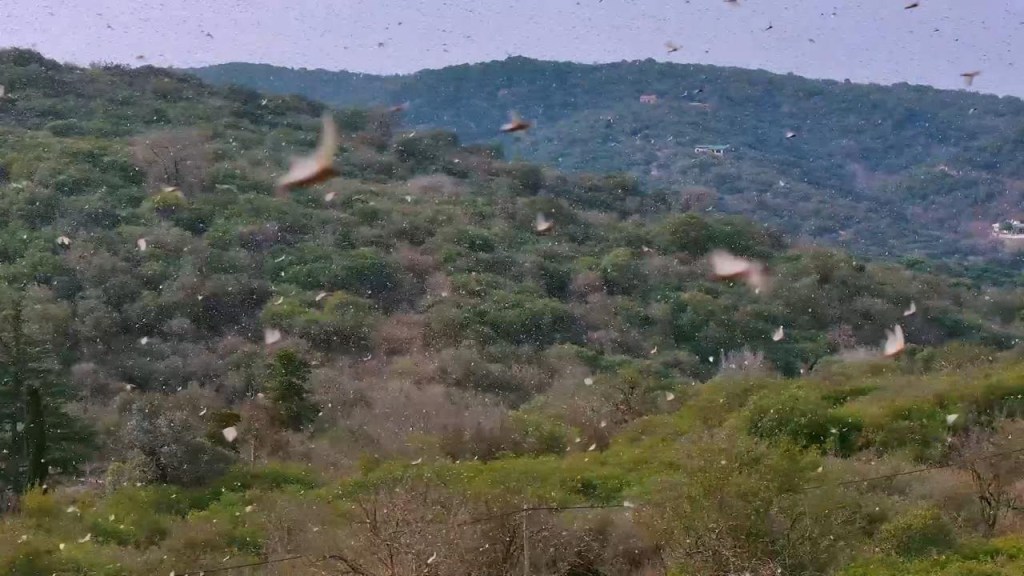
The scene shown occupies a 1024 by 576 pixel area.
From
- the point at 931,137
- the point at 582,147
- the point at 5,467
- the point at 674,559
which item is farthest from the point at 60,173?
the point at 931,137

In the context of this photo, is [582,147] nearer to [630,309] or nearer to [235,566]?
[630,309]

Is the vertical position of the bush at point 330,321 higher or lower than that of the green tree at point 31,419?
lower

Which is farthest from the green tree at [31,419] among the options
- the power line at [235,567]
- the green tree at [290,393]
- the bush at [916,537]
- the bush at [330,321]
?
the bush at [916,537]

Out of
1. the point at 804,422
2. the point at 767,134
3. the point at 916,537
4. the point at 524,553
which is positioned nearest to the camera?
the point at 524,553

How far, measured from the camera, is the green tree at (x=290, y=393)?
1838cm

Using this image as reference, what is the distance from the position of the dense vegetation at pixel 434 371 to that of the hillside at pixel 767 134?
616 inches

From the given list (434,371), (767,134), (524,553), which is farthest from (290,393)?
(767,134)

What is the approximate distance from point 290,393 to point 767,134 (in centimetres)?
5843

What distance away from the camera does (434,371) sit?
23.8 m

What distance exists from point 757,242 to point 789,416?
24.8 m

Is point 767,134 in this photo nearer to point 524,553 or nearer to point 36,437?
point 36,437

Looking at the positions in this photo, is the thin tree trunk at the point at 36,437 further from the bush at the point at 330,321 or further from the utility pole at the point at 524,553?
the bush at the point at 330,321

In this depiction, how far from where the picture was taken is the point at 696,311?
31.8 metres

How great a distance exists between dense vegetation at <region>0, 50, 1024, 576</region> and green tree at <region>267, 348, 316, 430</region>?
0.06m
